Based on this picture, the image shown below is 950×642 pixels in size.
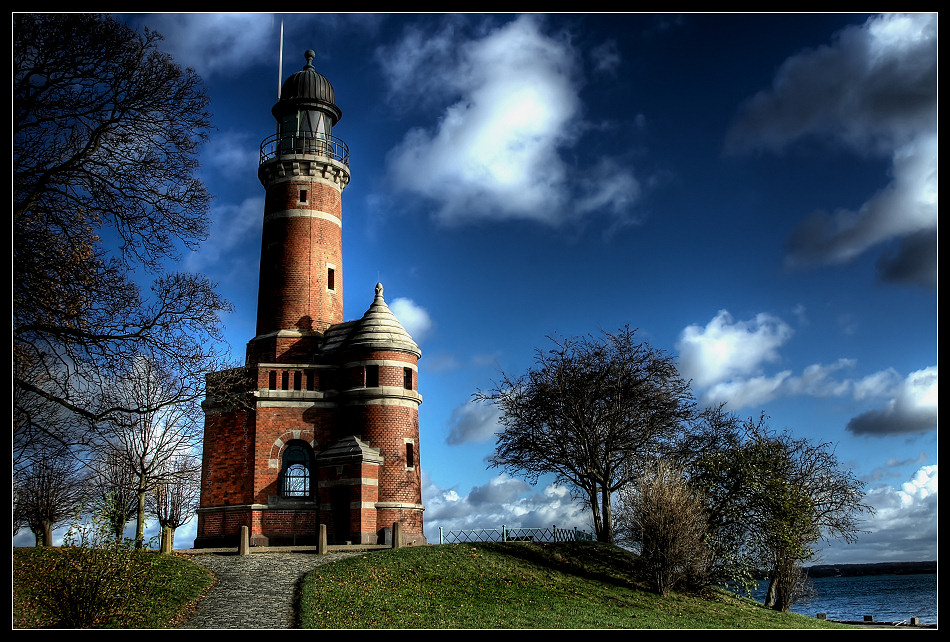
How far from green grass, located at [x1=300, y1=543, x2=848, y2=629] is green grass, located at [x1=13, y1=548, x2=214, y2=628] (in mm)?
2956

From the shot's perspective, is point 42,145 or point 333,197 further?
point 333,197

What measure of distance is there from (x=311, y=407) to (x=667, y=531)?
16.9m

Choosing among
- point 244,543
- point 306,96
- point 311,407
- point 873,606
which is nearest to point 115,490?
point 244,543

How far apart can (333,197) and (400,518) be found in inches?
661

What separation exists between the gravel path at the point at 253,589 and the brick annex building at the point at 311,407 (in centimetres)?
522

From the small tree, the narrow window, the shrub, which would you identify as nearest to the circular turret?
the narrow window

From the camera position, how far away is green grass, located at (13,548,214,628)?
16891 mm

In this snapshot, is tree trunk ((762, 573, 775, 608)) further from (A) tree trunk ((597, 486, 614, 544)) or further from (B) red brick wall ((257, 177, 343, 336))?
(B) red brick wall ((257, 177, 343, 336))

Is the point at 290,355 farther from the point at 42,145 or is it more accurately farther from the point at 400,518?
the point at 42,145

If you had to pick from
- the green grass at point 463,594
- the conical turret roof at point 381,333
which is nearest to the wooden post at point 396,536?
the green grass at point 463,594

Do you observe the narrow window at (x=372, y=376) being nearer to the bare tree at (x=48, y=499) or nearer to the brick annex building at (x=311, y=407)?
the brick annex building at (x=311, y=407)

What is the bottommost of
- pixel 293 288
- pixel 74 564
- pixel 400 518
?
pixel 74 564

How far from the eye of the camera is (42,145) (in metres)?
12.8
